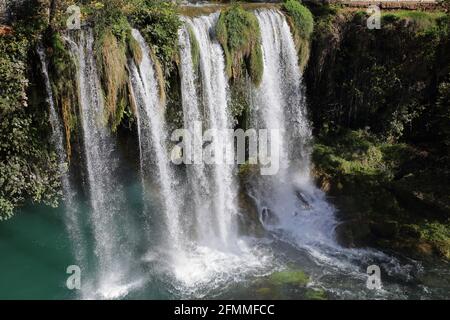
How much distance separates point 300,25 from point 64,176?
8462mm

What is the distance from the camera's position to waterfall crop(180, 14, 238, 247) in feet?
42.0

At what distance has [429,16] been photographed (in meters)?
16.0

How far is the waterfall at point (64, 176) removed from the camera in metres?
10.9

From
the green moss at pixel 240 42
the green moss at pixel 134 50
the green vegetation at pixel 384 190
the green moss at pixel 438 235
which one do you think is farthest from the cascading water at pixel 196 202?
the green moss at pixel 438 235

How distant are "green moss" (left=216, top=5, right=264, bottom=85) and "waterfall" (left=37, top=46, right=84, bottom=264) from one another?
4.75 m

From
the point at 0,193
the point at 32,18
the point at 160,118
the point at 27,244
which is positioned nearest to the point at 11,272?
the point at 27,244

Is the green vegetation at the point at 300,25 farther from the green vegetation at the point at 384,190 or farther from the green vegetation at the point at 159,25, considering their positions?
the green vegetation at the point at 159,25

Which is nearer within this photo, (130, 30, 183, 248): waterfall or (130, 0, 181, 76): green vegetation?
(130, 30, 183, 248): waterfall

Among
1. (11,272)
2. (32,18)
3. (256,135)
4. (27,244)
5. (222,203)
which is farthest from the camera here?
(256,135)

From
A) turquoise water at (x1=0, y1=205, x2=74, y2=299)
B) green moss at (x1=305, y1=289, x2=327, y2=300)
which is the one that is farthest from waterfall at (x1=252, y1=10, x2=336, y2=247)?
turquoise water at (x1=0, y1=205, x2=74, y2=299)

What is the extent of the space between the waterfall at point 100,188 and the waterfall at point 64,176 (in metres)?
0.44

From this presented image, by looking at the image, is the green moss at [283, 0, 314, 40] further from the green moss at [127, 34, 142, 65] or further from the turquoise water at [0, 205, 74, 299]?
the turquoise water at [0, 205, 74, 299]
